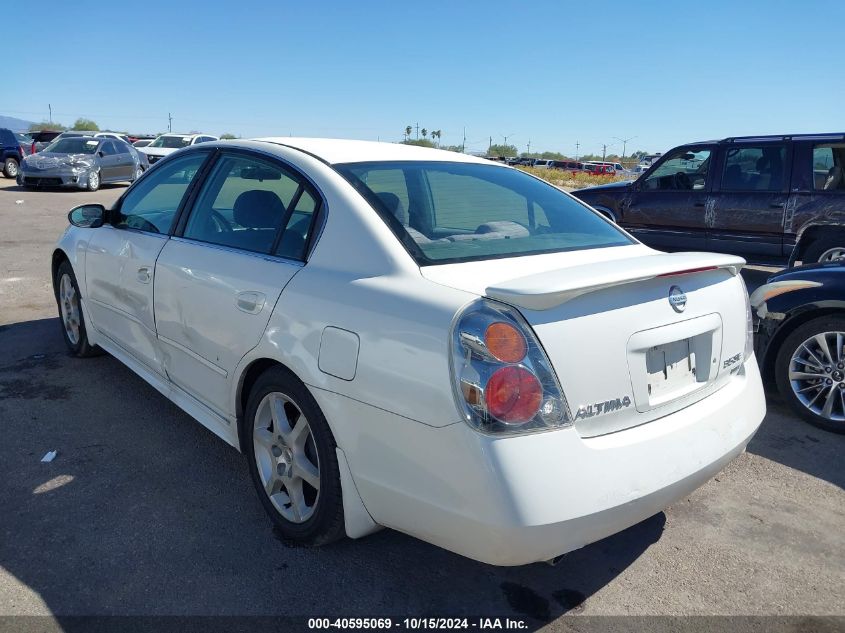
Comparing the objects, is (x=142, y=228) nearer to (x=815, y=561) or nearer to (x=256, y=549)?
(x=256, y=549)

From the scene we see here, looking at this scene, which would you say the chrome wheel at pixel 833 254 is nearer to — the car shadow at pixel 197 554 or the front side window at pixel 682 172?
the front side window at pixel 682 172

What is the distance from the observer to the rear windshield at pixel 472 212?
8.95ft

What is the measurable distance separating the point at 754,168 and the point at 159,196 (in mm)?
7171

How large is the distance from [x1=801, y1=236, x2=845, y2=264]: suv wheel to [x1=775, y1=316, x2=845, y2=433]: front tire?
4143 mm

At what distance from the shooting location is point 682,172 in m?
9.22

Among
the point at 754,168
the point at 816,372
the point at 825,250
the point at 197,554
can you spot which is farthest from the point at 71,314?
the point at 825,250

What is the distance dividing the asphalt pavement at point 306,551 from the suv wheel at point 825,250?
182 inches

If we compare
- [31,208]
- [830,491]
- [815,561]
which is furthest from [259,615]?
[31,208]

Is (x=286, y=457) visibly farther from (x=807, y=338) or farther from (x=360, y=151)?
(x=807, y=338)

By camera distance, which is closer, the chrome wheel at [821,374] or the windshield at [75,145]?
the chrome wheel at [821,374]

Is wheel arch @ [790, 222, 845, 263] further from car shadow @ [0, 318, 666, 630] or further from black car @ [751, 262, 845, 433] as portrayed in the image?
car shadow @ [0, 318, 666, 630]

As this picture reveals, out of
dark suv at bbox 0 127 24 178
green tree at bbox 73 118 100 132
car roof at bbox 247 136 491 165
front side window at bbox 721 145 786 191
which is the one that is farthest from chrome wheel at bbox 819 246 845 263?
green tree at bbox 73 118 100 132

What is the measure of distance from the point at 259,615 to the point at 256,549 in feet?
1.38

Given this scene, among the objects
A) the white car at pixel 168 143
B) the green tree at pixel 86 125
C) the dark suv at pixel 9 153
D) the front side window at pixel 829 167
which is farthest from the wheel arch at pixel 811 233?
the green tree at pixel 86 125
